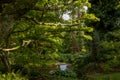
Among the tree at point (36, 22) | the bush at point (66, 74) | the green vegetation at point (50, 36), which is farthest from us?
the bush at point (66, 74)

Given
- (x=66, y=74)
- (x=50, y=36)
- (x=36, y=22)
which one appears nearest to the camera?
(x=36, y=22)

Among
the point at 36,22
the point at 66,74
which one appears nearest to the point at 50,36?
the point at 36,22

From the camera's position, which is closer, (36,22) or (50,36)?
(36,22)

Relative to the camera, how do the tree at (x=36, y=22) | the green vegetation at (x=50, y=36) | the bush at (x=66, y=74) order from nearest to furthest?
the tree at (x=36, y=22)
the green vegetation at (x=50, y=36)
the bush at (x=66, y=74)

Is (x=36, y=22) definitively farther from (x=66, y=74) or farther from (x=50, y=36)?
(x=66, y=74)

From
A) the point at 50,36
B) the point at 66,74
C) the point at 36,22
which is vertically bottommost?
the point at 66,74

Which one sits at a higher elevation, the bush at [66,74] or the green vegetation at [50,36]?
the green vegetation at [50,36]

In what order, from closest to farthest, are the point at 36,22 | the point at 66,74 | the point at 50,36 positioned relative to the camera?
the point at 36,22 → the point at 50,36 → the point at 66,74

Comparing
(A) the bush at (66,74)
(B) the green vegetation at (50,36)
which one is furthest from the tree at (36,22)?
(A) the bush at (66,74)

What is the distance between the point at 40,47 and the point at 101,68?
545 centimetres

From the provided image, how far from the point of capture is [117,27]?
64.3 feet

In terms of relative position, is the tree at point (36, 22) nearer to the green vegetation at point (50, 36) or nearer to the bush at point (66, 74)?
the green vegetation at point (50, 36)

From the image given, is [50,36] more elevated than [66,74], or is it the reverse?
[50,36]

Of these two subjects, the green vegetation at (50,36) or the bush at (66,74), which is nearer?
the green vegetation at (50,36)
